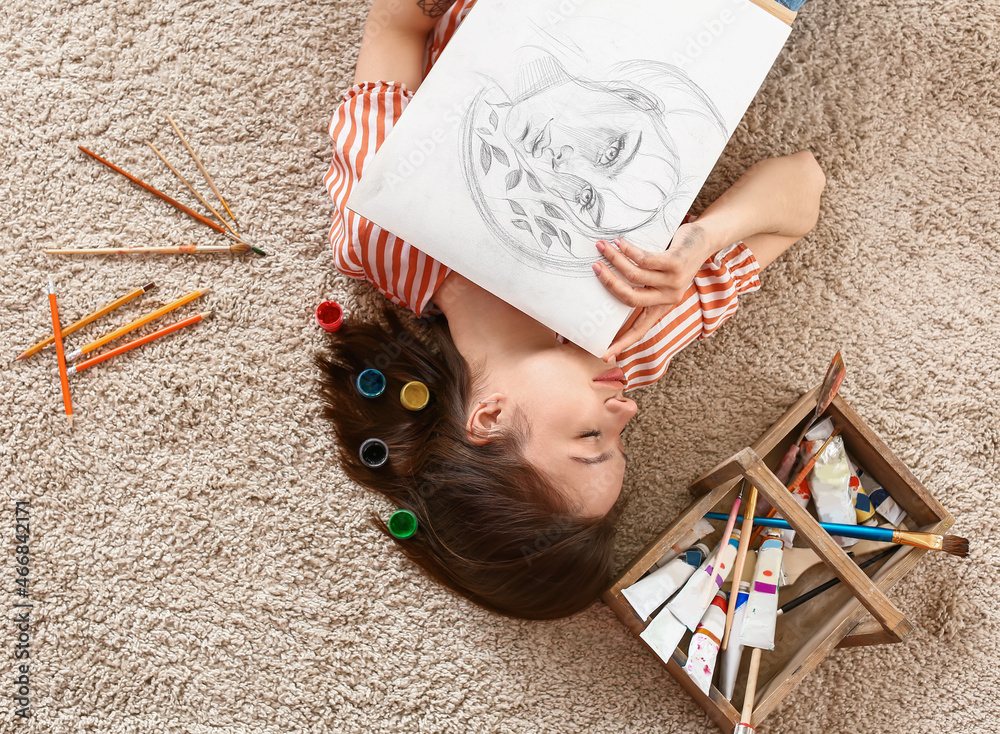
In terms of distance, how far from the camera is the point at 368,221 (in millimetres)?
648

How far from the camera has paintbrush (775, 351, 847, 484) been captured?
68 cm

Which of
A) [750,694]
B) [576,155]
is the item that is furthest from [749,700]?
[576,155]

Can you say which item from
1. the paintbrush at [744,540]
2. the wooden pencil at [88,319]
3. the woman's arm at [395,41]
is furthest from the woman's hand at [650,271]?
the wooden pencil at [88,319]

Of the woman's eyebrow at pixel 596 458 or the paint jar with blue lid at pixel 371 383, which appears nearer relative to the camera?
the woman's eyebrow at pixel 596 458

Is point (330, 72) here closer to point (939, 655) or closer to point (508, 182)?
point (508, 182)

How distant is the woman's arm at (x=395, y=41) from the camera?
684 mm

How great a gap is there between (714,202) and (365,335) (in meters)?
0.45

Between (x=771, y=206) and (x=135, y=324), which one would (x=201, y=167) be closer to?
(x=135, y=324)

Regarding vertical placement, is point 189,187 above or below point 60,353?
above

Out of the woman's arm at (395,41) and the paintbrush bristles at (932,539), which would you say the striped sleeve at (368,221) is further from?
the paintbrush bristles at (932,539)

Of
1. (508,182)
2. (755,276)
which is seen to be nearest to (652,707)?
(755,276)

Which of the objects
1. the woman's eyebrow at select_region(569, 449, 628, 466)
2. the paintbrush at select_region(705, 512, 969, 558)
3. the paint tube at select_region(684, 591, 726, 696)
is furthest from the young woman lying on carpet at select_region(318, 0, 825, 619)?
the paintbrush at select_region(705, 512, 969, 558)

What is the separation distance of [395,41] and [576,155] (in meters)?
0.28

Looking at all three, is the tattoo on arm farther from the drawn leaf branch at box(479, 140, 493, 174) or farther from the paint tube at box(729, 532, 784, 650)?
the paint tube at box(729, 532, 784, 650)
